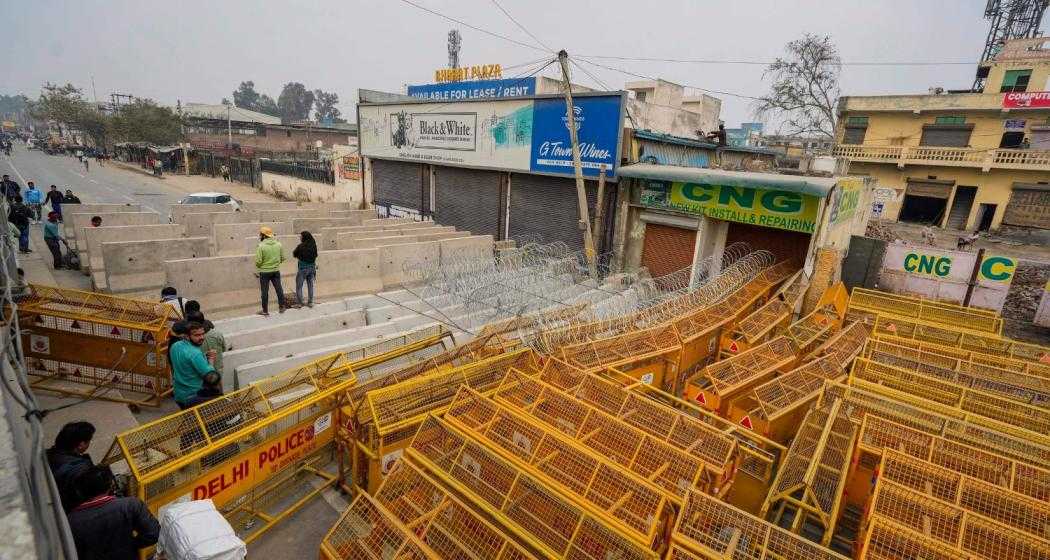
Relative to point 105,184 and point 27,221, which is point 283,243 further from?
point 105,184

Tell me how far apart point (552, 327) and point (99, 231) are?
12.3m

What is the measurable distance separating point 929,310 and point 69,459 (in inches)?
576

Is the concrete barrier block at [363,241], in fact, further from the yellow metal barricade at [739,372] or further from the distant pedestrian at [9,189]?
the distant pedestrian at [9,189]

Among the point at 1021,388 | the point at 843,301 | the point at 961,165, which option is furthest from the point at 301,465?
the point at 961,165

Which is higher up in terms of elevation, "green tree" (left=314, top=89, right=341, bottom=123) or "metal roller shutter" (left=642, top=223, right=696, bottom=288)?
"green tree" (left=314, top=89, right=341, bottom=123)

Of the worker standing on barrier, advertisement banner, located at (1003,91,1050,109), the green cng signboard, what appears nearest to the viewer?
the worker standing on barrier

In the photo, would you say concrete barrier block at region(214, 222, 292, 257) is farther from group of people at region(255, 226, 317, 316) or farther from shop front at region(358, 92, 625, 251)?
shop front at region(358, 92, 625, 251)

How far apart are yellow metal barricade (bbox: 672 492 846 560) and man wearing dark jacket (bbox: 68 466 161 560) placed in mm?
3982

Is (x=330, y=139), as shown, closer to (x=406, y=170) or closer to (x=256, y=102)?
(x=406, y=170)

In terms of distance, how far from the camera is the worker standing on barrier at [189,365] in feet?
17.7

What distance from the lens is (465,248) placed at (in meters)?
14.3

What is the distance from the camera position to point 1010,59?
28.1 m

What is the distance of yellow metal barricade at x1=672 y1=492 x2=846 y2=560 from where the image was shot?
3404mm

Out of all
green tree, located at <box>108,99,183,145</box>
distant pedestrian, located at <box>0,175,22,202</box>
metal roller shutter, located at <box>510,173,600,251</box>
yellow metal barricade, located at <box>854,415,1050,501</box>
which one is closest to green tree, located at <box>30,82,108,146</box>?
green tree, located at <box>108,99,183,145</box>
